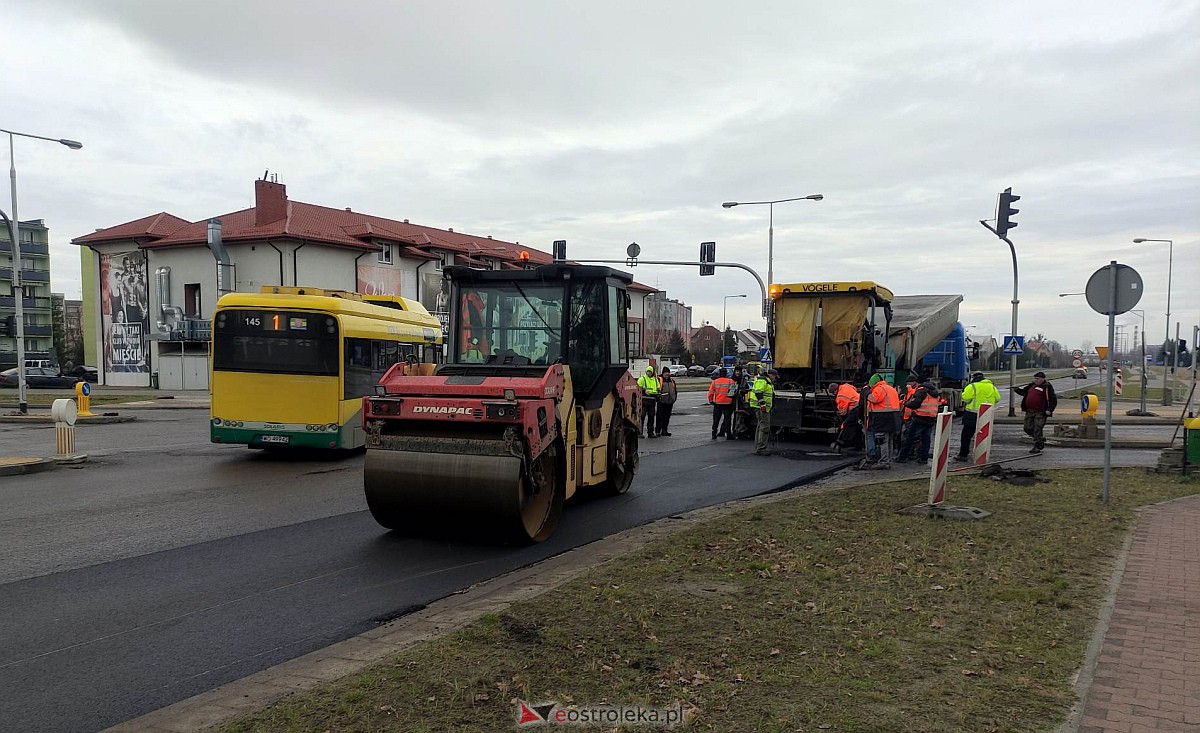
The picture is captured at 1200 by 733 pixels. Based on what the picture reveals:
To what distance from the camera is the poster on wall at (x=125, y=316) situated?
42.3 meters

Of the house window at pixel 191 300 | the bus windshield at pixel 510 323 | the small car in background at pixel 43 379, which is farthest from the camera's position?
the small car in background at pixel 43 379

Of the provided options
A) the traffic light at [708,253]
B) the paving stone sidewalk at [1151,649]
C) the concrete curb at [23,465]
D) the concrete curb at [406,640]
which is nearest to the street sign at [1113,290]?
the concrete curb at [406,640]

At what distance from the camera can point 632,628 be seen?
16.6ft

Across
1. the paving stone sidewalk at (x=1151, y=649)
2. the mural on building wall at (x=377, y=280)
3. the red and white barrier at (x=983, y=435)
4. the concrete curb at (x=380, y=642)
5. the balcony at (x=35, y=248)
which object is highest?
the balcony at (x=35, y=248)

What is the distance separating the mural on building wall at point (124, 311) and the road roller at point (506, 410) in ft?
130

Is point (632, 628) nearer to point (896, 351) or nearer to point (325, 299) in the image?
point (325, 299)

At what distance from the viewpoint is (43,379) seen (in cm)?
4428

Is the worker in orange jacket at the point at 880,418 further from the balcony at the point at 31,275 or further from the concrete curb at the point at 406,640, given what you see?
the balcony at the point at 31,275

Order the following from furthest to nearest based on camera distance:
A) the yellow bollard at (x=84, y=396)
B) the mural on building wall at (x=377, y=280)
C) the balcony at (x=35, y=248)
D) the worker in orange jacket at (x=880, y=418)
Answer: the balcony at (x=35, y=248) < the mural on building wall at (x=377, y=280) < the yellow bollard at (x=84, y=396) < the worker in orange jacket at (x=880, y=418)

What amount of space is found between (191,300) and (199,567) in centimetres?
3955

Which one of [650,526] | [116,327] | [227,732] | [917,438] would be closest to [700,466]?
[917,438]

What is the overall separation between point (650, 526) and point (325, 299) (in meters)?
7.84

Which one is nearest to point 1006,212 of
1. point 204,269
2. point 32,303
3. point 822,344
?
point 822,344

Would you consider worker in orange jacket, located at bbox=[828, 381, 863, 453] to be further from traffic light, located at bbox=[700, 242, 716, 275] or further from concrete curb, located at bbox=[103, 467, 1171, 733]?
traffic light, located at bbox=[700, 242, 716, 275]
